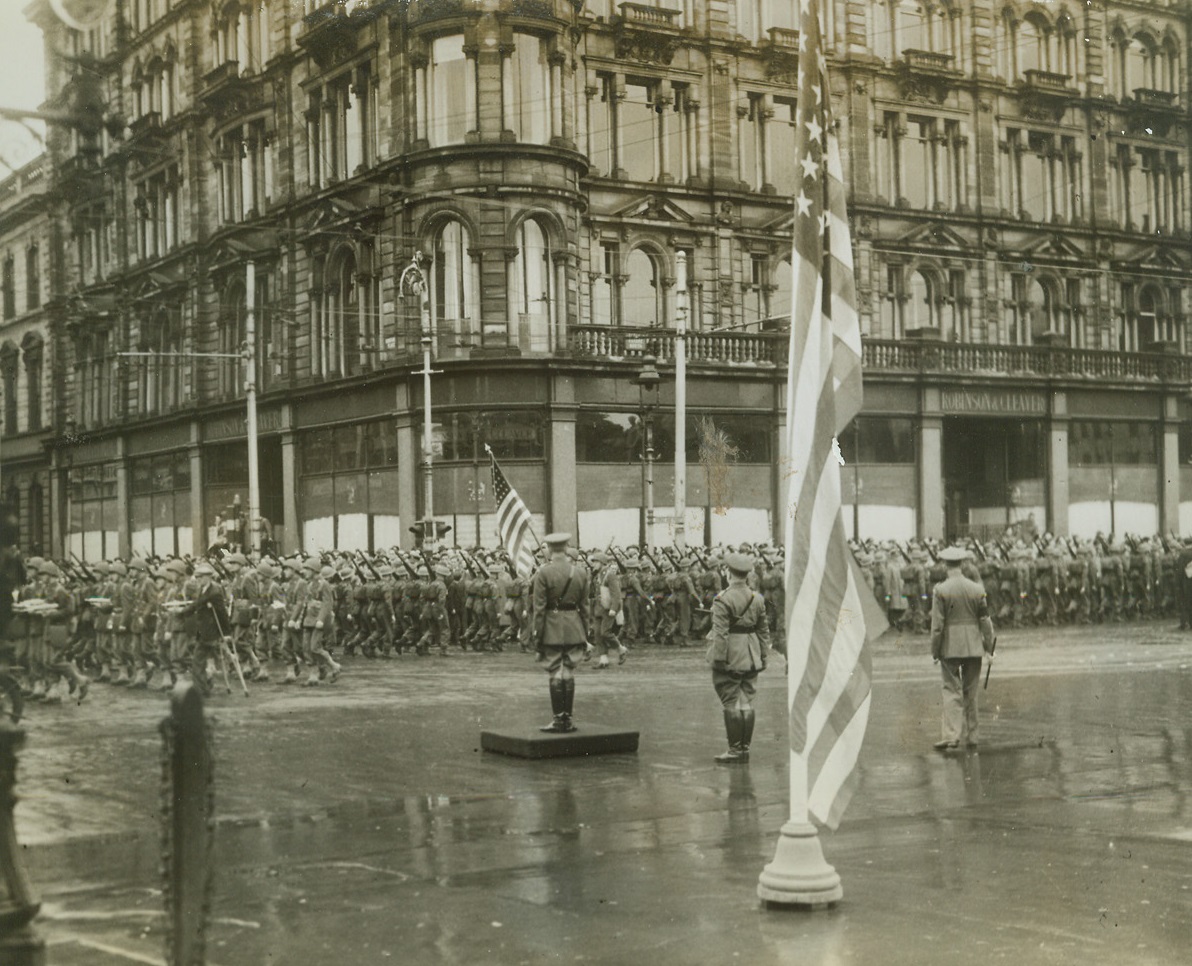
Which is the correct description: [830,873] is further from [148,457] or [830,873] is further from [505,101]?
[505,101]

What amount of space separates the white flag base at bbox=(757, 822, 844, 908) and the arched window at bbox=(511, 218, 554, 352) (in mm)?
25660

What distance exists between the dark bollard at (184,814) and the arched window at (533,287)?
2976 centimetres

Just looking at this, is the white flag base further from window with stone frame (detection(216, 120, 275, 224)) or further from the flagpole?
window with stone frame (detection(216, 120, 275, 224))

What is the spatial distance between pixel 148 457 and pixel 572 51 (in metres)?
17.7

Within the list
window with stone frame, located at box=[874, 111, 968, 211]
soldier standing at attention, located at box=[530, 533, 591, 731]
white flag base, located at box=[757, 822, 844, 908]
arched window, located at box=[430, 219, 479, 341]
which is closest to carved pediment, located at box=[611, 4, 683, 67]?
arched window, located at box=[430, 219, 479, 341]

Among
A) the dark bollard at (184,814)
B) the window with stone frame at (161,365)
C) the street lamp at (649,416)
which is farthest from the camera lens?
the street lamp at (649,416)

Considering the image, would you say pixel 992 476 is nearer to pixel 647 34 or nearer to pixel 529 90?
pixel 647 34

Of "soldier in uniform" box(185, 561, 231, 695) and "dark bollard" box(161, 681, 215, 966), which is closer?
"dark bollard" box(161, 681, 215, 966)

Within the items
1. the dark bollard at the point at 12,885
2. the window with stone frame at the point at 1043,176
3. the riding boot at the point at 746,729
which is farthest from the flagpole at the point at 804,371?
the window with stone frame at the point at 1043,176

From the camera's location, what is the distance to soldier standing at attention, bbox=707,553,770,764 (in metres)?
13.7

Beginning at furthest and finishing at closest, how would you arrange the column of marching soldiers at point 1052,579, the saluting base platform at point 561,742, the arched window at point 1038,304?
1. the arched window at point 1038,304
2. the column of marching soldiers at point 1052,579
3. the saluting base platform at point 561,742

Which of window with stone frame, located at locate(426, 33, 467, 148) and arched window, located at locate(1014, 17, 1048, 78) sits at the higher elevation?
arched window, located at locate(1014, 17, 1048, 78)

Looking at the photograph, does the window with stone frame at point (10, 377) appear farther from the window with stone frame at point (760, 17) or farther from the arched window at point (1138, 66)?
the arched window at point (1138, 66)

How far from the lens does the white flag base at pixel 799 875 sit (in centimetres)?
786
